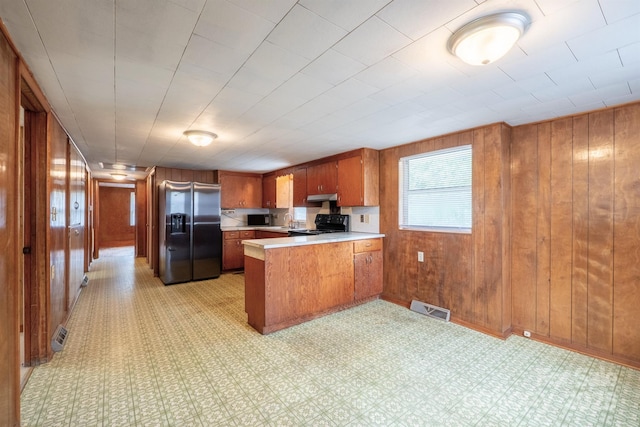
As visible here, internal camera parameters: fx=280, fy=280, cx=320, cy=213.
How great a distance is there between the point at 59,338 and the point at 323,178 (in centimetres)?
374

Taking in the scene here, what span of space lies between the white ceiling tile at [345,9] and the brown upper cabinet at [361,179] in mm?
2719

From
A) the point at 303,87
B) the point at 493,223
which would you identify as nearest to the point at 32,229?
the point at 303,87

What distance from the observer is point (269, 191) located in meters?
6.44

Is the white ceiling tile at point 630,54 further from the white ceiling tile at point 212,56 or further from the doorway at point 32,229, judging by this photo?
the doorway at point 32,229

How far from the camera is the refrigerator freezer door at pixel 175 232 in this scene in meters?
4.90

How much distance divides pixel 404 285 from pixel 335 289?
1.02m

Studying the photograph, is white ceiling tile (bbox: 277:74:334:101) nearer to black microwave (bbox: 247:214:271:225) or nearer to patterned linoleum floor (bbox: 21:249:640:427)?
patterned linoleum floor (bbox: 21:249:640:427)

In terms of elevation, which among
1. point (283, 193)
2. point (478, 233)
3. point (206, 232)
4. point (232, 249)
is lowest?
point (232, 249)

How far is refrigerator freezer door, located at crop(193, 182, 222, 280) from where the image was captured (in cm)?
516

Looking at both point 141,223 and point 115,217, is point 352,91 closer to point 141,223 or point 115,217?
point 141,223

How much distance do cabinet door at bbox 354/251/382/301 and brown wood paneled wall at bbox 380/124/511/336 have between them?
11.8 inches

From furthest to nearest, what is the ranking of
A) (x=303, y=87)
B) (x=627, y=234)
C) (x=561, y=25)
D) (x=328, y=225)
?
(x=328, y=225) → (x=627, y=234) → (x=303, y=87) → (x=561, y=25)

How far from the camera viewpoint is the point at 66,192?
3.15m

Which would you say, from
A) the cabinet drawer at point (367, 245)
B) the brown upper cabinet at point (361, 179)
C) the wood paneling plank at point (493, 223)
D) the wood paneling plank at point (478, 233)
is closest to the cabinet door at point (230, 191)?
the brown upper cabinet at point (361, 179)
